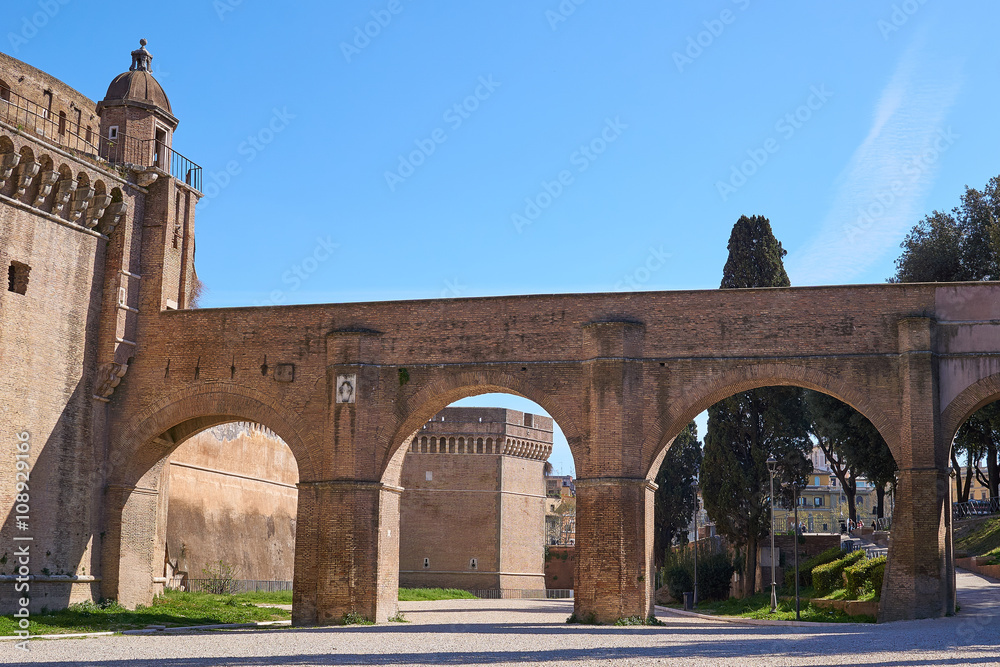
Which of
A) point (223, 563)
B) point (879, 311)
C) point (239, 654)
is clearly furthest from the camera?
point (223, 563)

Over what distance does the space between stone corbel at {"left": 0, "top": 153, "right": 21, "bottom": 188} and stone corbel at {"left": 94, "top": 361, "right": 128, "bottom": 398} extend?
4.61m

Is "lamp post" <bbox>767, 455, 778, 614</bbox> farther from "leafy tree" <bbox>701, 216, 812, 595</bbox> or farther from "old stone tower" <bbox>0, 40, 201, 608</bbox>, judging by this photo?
"old stone tower" <bbox>0, 40, 201, 608</bbox>

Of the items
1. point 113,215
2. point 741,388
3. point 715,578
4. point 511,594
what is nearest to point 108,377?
point 113,215

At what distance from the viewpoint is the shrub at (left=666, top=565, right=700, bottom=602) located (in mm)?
40469

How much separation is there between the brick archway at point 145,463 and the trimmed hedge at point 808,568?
1677 centimetres

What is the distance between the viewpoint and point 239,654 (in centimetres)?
1538

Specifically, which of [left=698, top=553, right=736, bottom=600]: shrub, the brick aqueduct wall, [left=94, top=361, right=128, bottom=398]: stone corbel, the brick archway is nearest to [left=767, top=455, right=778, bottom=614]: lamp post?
[left=698, top=553, right=736, bottom=600]: shrub

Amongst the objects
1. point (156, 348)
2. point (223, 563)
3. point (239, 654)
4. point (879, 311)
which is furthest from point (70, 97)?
point (879, 311)

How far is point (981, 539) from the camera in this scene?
30.6 meters

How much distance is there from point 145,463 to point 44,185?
21.5 ft

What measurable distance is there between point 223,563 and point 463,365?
45.0 ft

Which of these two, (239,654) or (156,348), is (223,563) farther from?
(239,654)

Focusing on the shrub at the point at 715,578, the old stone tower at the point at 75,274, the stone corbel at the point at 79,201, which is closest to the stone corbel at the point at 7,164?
the old stone tower at the point at 75,274

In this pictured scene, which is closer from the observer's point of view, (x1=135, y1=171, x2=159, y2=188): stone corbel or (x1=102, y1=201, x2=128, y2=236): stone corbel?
(x1=102, y1=201, x2=128, y2=236): stone corbel
